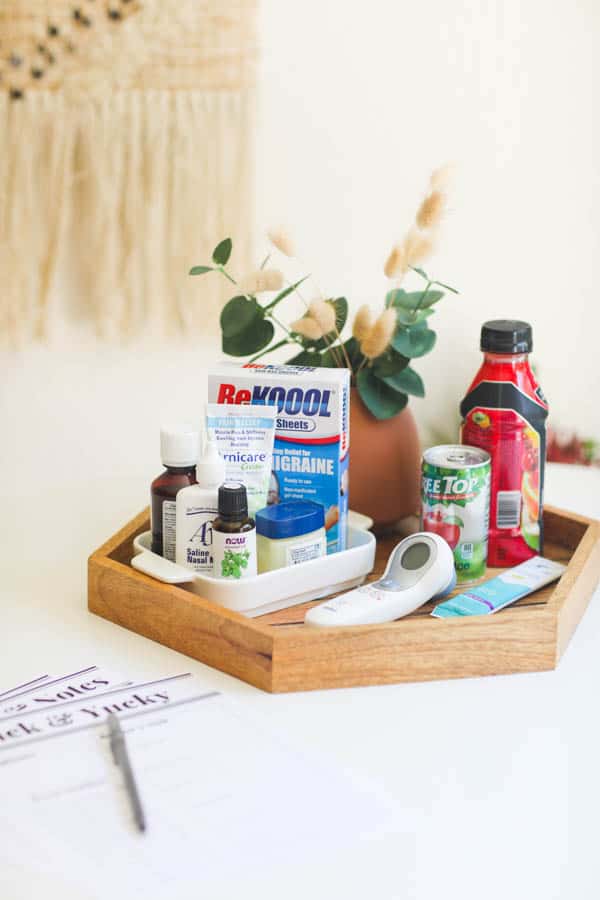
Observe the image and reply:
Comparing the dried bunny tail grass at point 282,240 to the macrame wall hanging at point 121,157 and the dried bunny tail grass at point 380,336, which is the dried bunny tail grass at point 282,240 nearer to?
the dried bunny tail grass at point 380,336

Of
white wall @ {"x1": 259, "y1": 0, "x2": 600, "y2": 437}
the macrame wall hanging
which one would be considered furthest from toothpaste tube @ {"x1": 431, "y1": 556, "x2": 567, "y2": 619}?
the macrame wall hanging

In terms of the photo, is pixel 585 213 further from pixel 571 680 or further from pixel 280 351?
pixel 571 680

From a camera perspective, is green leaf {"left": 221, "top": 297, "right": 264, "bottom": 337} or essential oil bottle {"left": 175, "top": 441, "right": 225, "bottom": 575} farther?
green leaf {"left": 221, "top": 297, "right": 264, "bottom": 337}

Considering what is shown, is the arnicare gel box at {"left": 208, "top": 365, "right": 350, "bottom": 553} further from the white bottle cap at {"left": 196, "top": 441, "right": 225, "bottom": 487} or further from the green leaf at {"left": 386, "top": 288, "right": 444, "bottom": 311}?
the green leaf at {"left": 386, "top": 288, "right": 444, "bottom": 311}

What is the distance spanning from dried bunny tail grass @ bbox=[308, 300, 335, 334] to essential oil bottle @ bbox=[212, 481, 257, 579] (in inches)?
8.9

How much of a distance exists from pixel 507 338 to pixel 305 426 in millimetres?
222

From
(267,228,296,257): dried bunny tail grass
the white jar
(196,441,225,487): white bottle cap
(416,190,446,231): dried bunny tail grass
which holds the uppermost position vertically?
(416,190,446,231): dried bunny tail grass

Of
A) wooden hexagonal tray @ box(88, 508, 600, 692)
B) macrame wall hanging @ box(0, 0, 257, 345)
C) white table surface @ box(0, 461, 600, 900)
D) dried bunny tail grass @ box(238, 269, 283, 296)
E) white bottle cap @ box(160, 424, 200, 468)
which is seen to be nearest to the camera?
white table surface @ box(0, 461, 600, 900)

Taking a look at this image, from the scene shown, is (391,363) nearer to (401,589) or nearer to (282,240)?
(282,240)

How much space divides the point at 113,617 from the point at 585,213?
951 millimetres

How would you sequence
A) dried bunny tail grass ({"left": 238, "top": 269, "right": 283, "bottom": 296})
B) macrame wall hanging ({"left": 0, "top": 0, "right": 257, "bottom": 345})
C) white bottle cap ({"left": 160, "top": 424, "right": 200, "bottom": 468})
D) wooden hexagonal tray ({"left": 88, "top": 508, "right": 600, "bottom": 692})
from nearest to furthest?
wooden hexagonal tray ({"left": 88, "top": 508, "right": 600, "bottom": 692}) → white bottle cap ({"left": 160, "top": 424, "right": 200, "bottom": 468}) → dried bunny tail grass ({"left": 238, "top": 269, "right": 283, "bottom": 296}) → macrame wall hanging ({"left": 0, "top": 0, "right": 257, "bottom": 345})

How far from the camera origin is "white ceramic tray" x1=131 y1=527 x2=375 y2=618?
939mm

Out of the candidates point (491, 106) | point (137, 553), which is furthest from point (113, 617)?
point (491, 106)

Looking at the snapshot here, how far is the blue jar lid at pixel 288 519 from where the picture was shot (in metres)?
0.96
